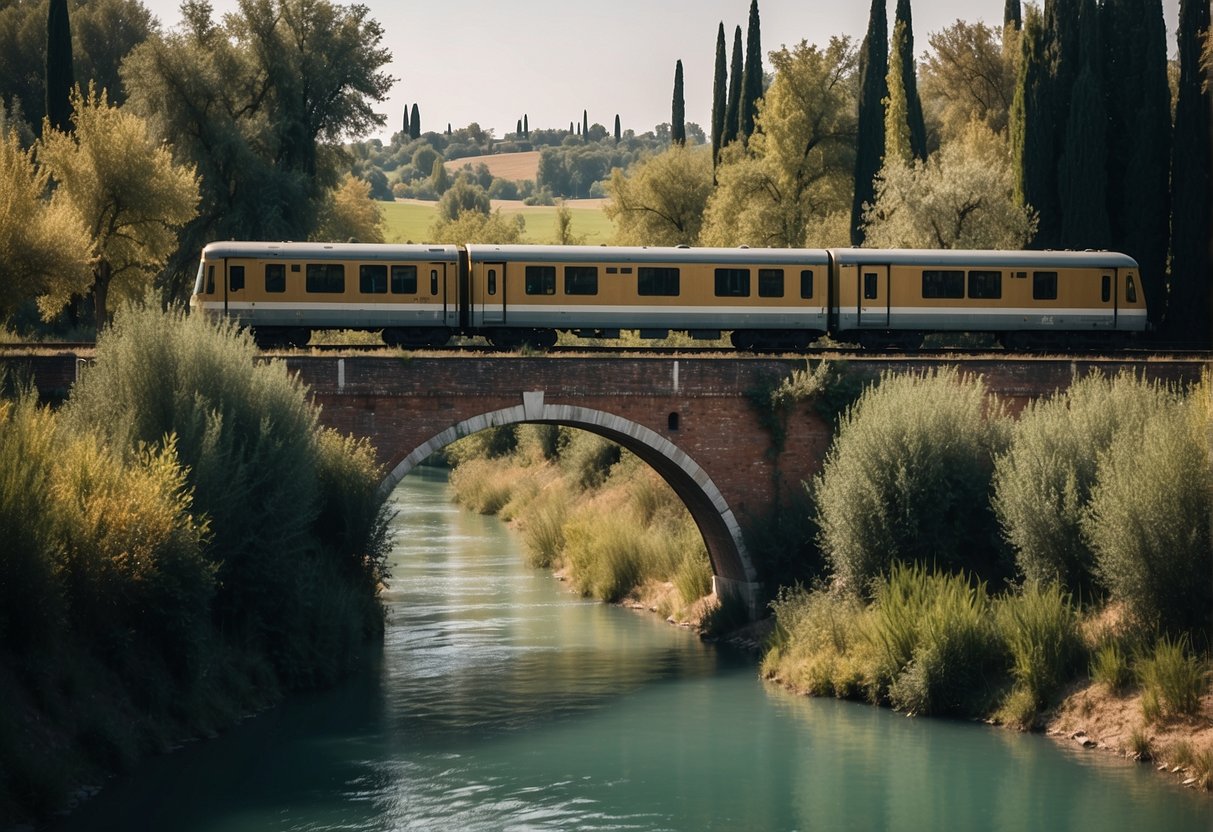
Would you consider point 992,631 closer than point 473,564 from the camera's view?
Yes

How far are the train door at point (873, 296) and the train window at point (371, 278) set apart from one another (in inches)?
381

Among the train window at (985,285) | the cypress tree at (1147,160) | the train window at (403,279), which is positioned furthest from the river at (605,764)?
the cypress tree at (1147,160)

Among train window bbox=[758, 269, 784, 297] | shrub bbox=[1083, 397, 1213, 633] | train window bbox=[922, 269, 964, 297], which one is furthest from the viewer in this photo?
train window bbox=[922, 269, 964, 297]

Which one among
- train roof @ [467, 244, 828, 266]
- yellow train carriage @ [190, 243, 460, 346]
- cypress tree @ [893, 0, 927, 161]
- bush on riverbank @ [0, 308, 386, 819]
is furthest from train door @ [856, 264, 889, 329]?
cypress tree @ [893, 0, 927, 161]

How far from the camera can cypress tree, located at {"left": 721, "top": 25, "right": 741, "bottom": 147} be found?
60469mm

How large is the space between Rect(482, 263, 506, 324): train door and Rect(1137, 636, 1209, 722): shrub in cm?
1493

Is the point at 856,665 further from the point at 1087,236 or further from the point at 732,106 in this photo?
the point at 732,106

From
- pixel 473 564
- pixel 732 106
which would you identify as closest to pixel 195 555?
pixel 473 564

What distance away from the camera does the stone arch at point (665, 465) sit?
95.3 ft

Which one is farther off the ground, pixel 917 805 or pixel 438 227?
pixel 438 227

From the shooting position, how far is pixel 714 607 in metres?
32.0

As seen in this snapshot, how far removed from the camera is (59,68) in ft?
143

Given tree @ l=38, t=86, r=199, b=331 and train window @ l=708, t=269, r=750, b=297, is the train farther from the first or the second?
tree @ l=38, t=86, r=199, b=331

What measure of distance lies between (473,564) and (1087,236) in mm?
17638
